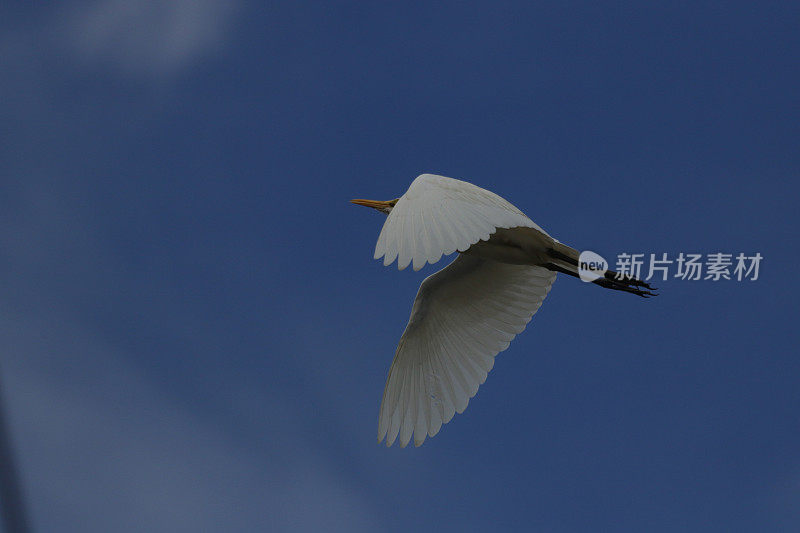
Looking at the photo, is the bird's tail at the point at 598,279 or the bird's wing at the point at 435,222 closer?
→ the bird's wing at the point at 435,222

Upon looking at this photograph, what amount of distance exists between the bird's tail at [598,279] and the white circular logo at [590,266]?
3 cm

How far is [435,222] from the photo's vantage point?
368 centimetres

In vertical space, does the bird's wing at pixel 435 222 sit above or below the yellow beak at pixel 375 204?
below

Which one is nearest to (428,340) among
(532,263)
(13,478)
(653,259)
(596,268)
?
(532,263)

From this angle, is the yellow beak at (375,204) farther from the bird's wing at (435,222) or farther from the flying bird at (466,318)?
the bird's wing at (435,222)

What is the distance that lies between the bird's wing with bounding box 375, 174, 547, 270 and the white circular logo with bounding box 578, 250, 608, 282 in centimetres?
116

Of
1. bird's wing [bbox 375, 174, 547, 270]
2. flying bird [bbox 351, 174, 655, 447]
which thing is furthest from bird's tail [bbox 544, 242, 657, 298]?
bird's wing [bbox 375, 174, 547, 270]

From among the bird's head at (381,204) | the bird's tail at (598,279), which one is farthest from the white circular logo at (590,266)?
the bird's head at (381,204)

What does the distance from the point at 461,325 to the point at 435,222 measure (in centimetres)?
217

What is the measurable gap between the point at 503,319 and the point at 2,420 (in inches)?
197

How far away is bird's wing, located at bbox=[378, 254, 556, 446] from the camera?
552 centimetres

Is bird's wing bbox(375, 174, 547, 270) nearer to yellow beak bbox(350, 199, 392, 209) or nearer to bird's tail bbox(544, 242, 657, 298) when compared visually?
bird's tail bbox(544, 242, 657, 298)

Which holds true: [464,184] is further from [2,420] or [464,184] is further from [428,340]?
[2,420]

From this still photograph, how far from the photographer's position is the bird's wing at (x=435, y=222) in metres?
3.45
